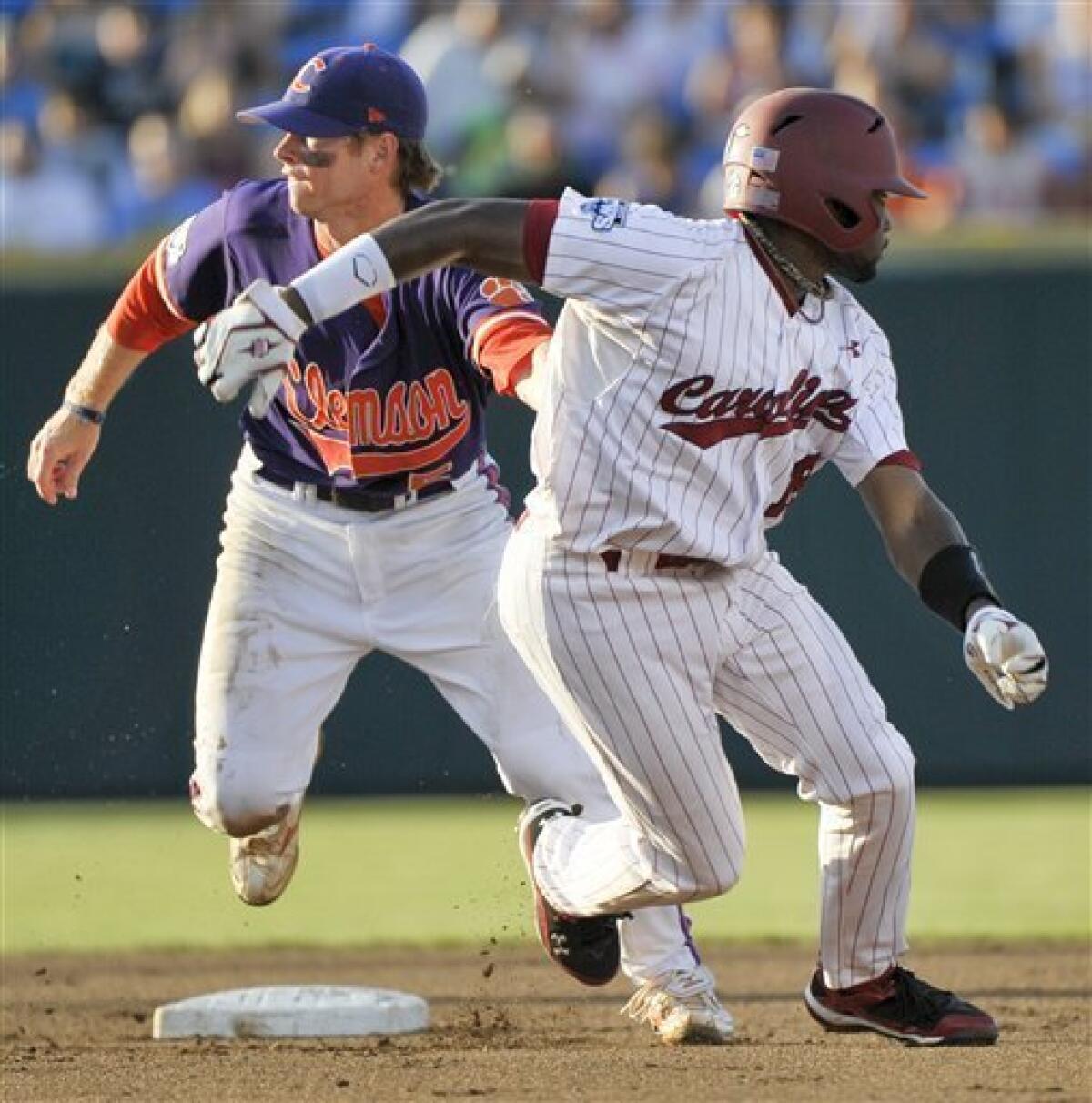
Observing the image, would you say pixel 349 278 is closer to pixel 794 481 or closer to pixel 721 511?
pixel 721 511

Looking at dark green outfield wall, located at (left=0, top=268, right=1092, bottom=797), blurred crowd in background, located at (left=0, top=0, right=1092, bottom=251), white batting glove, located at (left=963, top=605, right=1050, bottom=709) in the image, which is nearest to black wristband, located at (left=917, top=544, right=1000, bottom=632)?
white batting glove, located at (left=963, top=605, right=1050, bottom=709)

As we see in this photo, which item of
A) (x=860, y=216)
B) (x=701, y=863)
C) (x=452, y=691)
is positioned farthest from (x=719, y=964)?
(x=860, y=216)

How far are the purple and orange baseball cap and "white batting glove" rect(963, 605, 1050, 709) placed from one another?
200cm

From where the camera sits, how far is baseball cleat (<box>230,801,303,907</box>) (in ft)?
20.5

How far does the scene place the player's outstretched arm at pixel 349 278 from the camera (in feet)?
13.6

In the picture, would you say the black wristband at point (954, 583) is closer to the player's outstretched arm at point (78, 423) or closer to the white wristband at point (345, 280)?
the white wristband at point (345, 280)

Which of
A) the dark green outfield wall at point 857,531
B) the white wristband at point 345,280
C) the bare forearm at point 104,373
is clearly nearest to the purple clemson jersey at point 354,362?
the bare forearm at point 104,373

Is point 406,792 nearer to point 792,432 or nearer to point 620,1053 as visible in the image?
point 620,1053

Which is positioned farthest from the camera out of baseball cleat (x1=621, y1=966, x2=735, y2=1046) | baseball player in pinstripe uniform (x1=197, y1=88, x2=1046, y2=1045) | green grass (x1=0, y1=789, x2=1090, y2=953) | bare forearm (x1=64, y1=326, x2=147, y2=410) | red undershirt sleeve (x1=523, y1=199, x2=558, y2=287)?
green grass (x1=0, y1=789, x2=1090, y2=953)

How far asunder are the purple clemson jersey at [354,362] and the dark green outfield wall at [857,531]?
3.95 meters

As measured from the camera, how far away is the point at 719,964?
7.27 meters

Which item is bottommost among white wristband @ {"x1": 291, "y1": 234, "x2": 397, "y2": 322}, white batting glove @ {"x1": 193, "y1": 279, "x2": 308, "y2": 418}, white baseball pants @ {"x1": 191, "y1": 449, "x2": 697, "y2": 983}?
white baseball pants @ {"x1": 191, "y1": 449, "x2": 697, "y2": 983}

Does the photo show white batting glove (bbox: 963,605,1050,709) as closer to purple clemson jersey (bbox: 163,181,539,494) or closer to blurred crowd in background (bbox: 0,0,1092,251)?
purple clemson jersey (bbox: 163,181,539,494)

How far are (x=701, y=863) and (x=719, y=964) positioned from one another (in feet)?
8.03
